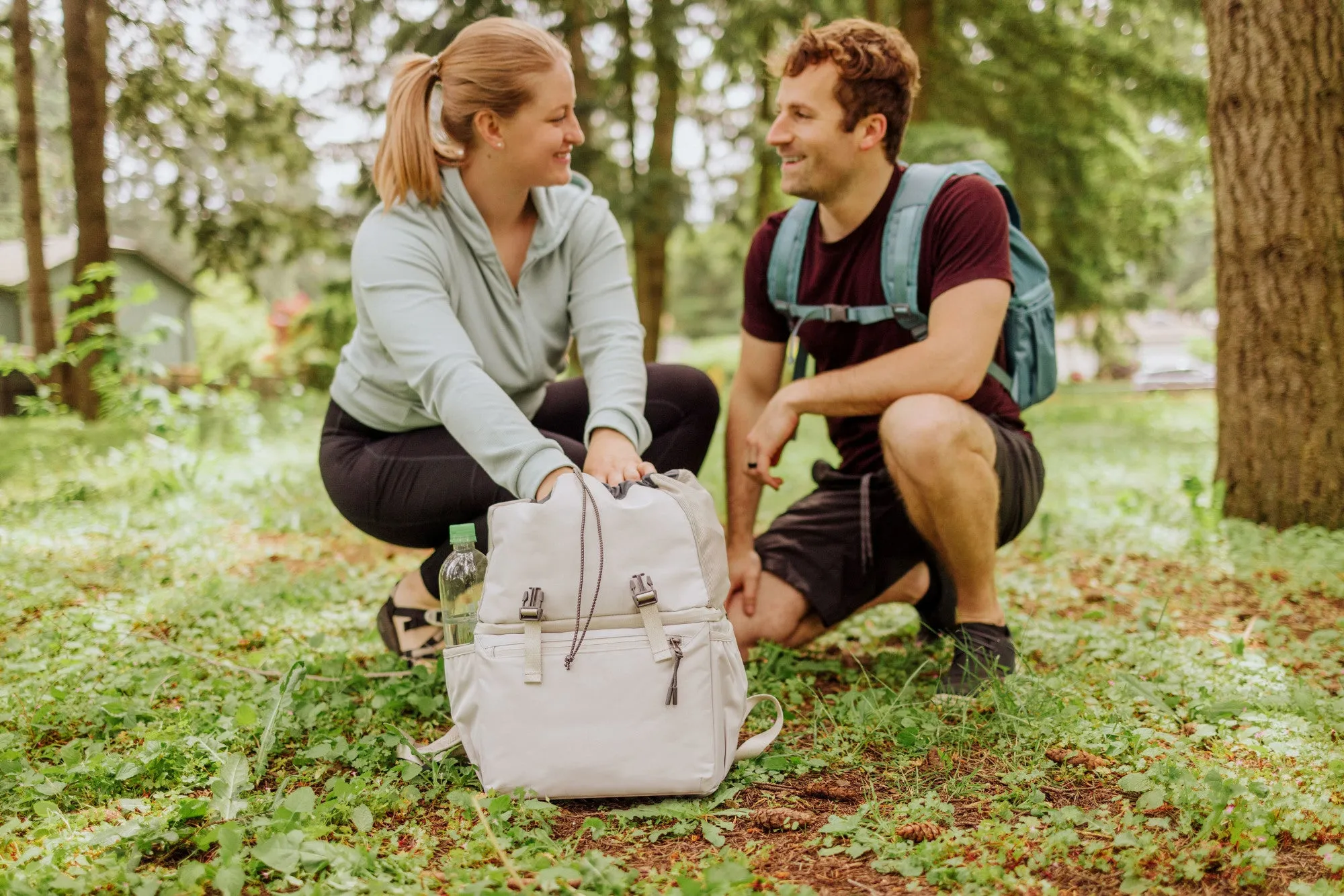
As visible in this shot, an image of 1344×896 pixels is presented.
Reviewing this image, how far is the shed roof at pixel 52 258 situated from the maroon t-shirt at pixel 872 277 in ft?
40.5

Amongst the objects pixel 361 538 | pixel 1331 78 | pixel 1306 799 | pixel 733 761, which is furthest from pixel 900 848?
pixel 1331 78

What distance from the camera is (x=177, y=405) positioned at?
664 centimetres

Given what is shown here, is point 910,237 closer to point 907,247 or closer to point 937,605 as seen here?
point 907,247

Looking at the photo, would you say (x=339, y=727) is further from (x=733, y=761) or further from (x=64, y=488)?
(x=64, y=488)

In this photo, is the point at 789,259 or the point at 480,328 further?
the point at 789,259

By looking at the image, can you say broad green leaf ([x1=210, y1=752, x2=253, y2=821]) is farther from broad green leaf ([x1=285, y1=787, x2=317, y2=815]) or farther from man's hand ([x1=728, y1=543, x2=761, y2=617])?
man's hand ([x1=728, y1=543, x2=761, y2=617])

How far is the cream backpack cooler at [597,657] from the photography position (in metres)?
2.10

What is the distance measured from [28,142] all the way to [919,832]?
37.8 ft

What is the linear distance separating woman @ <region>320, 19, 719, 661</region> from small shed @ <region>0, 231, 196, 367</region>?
8907mm

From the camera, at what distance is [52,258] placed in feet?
60.0

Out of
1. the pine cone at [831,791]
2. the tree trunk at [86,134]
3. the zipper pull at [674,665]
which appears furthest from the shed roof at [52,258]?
the pine cone at [831,791]

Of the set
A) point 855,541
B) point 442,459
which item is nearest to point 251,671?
point 442,459

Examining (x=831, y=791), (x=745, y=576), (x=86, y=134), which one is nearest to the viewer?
(x=831, y=791)

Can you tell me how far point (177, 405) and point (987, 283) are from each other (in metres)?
5.52
